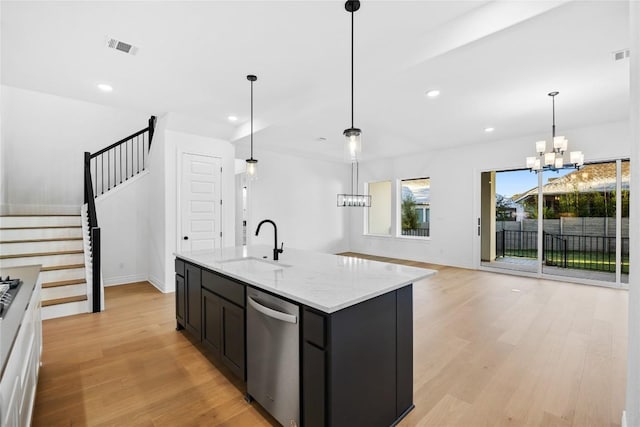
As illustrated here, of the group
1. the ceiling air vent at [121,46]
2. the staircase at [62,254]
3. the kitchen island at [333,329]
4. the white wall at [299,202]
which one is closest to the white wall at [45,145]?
the staircase at [62,254]

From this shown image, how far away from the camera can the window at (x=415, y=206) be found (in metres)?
7.47

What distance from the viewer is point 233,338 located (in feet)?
7.08

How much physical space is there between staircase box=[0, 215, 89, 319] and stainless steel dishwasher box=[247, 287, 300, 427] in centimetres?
324

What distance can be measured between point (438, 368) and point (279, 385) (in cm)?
148

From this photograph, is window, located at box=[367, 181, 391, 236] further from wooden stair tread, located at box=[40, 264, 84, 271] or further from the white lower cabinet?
the white lower cabinet

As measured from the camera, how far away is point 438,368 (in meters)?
2.47

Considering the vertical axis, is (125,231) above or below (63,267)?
above

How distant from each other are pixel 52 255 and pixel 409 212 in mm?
7339

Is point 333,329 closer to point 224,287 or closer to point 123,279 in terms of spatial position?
point 224,287

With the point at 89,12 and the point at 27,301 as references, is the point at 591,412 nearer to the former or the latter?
the point at 27,301

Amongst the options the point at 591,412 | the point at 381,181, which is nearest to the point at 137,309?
the point at 591,412

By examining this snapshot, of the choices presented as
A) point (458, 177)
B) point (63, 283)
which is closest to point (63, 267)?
→ point (63, 283)

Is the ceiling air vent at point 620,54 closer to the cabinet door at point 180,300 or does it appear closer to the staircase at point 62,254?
the cabinet door at point 180,300

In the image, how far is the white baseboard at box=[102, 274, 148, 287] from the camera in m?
5.12
